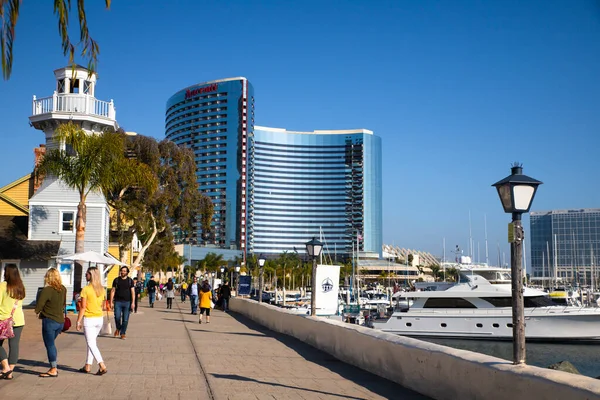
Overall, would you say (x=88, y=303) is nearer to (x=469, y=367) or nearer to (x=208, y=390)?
(x=208, y=390)

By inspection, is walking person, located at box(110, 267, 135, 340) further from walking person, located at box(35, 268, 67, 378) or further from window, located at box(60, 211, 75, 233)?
window, located at box(60, 211, 75, 233)

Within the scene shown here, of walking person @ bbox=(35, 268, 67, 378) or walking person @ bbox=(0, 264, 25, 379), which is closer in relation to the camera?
walking person @ bbox=(0, 264, 25, 379)

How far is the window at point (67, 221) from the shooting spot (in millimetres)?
33594

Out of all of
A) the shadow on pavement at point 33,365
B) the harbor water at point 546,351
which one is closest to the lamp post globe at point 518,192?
the shadow on pavement at point 33,365

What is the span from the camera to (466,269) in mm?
40938

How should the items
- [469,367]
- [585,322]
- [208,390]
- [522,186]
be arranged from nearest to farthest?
[522,186], [469,367], [208,390], [585,322]

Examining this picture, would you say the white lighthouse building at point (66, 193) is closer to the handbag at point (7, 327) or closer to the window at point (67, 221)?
the window at point (67, 221)

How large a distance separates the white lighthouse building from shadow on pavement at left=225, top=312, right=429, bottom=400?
1946 cm

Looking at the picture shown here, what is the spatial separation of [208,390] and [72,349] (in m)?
6.01

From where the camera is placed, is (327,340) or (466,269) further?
(466,269)

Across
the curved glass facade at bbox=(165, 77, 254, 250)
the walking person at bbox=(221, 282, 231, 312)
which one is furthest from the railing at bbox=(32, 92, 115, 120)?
the curved glass facade at bbox=(165, 77, 254, 250)

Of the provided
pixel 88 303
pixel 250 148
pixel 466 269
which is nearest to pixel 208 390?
pixel 88 303

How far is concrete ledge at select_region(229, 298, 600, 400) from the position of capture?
611 centimetres

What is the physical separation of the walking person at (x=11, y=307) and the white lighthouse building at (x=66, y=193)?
2430cm
